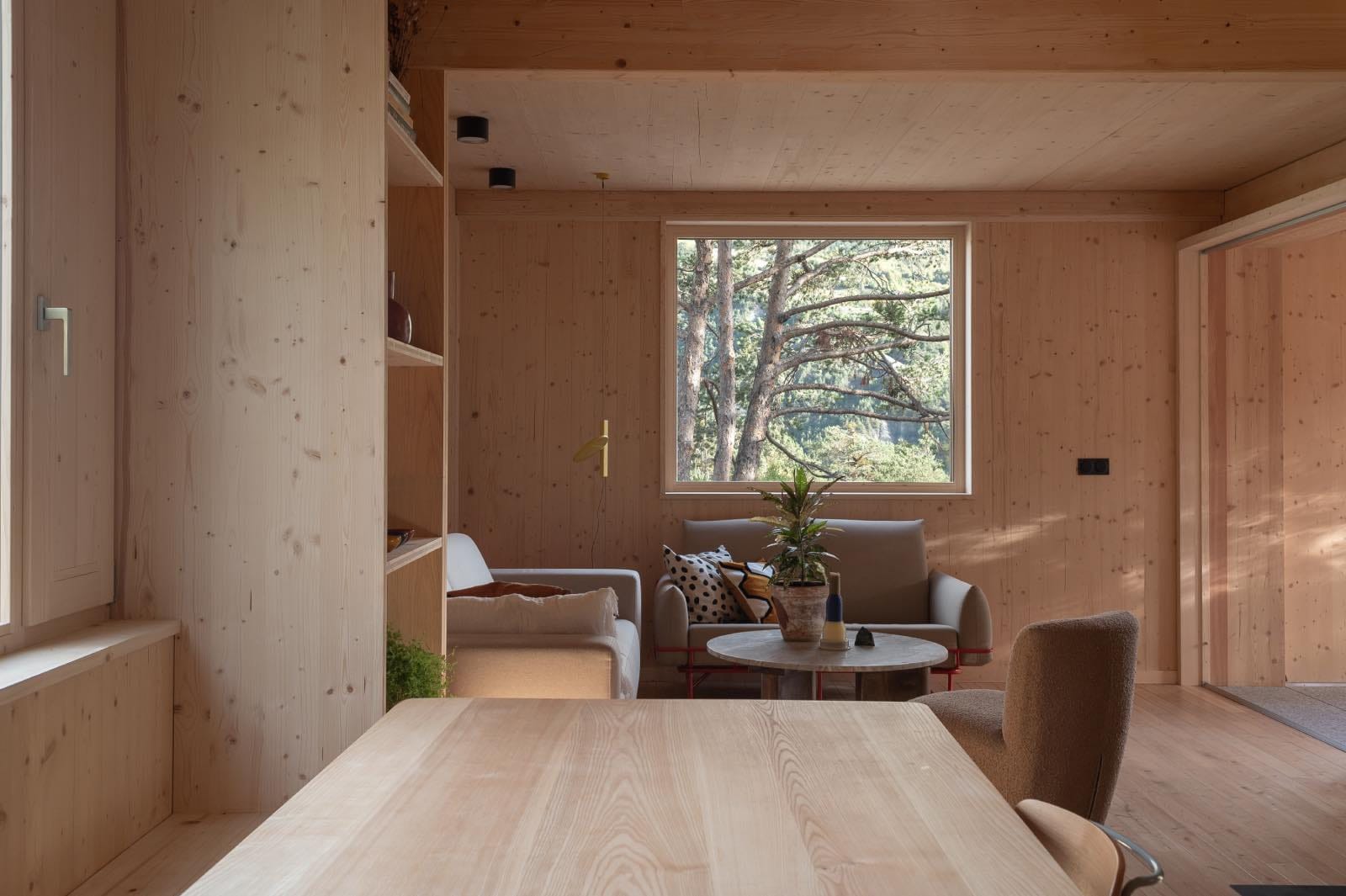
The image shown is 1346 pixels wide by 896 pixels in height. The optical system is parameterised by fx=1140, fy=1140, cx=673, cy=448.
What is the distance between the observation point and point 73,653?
200cm

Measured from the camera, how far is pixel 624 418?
604 centimetres

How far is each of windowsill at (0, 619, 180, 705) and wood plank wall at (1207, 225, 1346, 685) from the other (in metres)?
5.26

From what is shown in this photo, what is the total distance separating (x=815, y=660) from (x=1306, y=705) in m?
2.92

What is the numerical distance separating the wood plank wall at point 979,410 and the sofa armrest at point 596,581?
69cm

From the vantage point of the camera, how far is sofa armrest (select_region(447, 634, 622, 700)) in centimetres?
354

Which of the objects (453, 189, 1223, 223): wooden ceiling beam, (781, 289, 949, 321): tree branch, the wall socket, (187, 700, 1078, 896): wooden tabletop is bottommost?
(187, 700, 1078, 896): wooden tabletop

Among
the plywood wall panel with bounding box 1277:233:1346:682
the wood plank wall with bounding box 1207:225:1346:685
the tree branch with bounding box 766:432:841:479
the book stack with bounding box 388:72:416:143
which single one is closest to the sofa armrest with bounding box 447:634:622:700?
the book stack with bounding box 388:72:416:143

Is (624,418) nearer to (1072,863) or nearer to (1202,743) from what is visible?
(1202,743)

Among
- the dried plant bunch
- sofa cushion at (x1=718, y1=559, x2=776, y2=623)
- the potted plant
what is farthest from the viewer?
sofa cushion at (x1=718, y1=559, x2=776, y2=623)

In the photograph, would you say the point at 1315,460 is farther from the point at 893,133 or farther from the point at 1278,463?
the point at 893,133

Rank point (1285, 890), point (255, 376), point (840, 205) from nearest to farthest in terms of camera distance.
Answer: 1. point (255, 376)
2. point (1285, 890)
3. point (840, 205)

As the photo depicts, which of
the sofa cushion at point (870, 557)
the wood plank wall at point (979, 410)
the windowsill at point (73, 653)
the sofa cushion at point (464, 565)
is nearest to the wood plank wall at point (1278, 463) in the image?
the wood plank wall at point (979, 410)

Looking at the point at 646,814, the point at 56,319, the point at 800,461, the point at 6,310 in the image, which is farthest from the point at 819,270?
the point at 646,814

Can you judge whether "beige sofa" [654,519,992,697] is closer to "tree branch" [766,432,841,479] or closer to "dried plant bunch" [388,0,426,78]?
"tree branch" [766,432,841,479]
